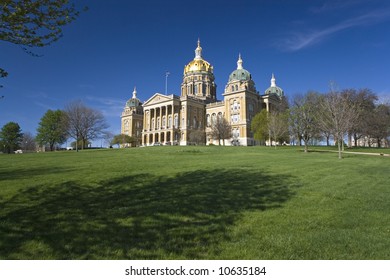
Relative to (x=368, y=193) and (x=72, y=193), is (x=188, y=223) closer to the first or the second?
(x=72, y=193)

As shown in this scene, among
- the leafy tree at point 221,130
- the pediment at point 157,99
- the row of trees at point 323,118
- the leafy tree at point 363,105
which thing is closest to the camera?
the row of trees at point 323,118

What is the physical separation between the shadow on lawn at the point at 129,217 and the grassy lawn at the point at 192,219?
20 mm

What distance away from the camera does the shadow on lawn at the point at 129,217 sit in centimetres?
526

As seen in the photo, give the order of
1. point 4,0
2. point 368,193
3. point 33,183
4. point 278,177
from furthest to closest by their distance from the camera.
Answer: point 278,177 → point 33,183 → point 368,193 → point 4,0

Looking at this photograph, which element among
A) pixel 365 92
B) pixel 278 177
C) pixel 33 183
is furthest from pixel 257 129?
pixel 33 183

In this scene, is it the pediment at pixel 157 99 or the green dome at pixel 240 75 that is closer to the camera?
the green dome at pixel 240 75

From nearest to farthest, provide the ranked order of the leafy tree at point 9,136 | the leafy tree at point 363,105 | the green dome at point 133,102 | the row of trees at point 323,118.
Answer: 1. the row of trees at point 323,118
2. the leafy tree at point 363,105
3. the leafy tree at point 9,136
4. the green dome at point 133,102

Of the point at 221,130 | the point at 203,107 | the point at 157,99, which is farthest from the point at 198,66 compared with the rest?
the point at 221,130

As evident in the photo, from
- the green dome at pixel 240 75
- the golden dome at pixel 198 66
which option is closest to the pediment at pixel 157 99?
the golden dome at pixel 198 66

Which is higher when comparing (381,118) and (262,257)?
(381,118)

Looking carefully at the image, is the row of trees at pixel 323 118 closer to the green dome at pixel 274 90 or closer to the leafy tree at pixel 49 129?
the green dome at pixel 274 90

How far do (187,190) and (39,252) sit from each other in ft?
17.3

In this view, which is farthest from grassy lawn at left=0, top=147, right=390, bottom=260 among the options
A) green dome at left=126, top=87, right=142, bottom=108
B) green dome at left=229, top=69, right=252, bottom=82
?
green dome at left=126, top=87, right=142, bottom=108

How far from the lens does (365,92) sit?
53.1 m
